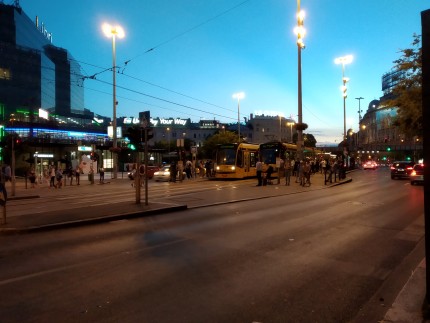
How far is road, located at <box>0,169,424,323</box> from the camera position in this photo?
4.91m

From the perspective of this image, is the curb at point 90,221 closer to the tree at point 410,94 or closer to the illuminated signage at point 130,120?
the tree at point 410,94

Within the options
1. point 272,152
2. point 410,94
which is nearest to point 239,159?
point 272,152

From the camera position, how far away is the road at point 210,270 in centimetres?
491

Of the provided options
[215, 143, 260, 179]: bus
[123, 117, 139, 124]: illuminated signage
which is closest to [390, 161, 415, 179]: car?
[215, 143, 260, 179]: bus

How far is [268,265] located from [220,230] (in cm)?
345

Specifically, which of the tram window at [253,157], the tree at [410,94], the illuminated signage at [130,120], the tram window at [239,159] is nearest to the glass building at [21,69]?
the illuminated signage at [130,120]

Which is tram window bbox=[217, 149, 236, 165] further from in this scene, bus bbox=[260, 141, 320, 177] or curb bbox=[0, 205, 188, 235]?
curb bbox=[0, 205, 188, 235]

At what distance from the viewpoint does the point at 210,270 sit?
260 inches

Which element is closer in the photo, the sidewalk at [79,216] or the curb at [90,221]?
the curb at [90,221]

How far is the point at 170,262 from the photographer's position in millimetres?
7102

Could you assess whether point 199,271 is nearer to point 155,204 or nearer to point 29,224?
point 29,224

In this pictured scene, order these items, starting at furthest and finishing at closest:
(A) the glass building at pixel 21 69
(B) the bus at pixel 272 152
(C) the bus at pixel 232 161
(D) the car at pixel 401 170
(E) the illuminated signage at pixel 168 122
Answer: (E) the illuminated signage at pixel 168 122 < (A) the glass building at pixel 21 69 < (D) the car at pixel 401 170 < (B) the bus at pixel 272 152 < (C) the bus at pixel 232 161

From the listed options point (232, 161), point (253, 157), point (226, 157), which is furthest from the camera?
point (253, 157)

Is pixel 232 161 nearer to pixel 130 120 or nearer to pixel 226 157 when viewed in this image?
pixel 226 157
